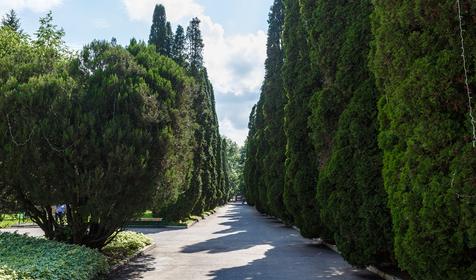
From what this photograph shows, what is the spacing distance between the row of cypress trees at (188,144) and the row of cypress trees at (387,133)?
3485 millimetres

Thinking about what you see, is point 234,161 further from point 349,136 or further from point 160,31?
point 349,136

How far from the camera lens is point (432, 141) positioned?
20.5 ft

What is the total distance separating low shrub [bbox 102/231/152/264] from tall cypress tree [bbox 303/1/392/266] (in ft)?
18.1

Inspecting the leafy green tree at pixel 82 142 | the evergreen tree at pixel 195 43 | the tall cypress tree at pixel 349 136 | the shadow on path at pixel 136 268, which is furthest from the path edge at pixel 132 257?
the evergreen tree at pixel 195 43

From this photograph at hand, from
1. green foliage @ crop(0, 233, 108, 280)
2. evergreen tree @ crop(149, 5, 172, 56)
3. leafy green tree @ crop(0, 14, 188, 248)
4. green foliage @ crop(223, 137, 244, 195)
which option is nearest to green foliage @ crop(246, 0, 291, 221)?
evergreen tree @ crop(149, 5, 172, 56)

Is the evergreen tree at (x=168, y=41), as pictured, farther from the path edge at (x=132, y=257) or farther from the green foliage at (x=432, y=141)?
the green foliage at (x=432, y=141)

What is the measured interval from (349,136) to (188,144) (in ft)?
14.9

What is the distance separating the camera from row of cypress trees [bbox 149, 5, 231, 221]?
11891mm

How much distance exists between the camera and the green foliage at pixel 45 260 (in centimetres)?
779

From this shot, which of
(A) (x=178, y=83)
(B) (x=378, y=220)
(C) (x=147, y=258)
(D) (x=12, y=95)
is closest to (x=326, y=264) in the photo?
(B) (x=378, y=220)

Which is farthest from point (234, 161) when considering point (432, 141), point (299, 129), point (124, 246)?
point (432, 141)

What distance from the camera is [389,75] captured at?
7469mm

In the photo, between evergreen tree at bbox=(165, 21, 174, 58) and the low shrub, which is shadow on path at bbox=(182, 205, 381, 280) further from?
evergreen tree at bbox=(165, 21, 174, 58)

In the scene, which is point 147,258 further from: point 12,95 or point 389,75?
point 389,75
